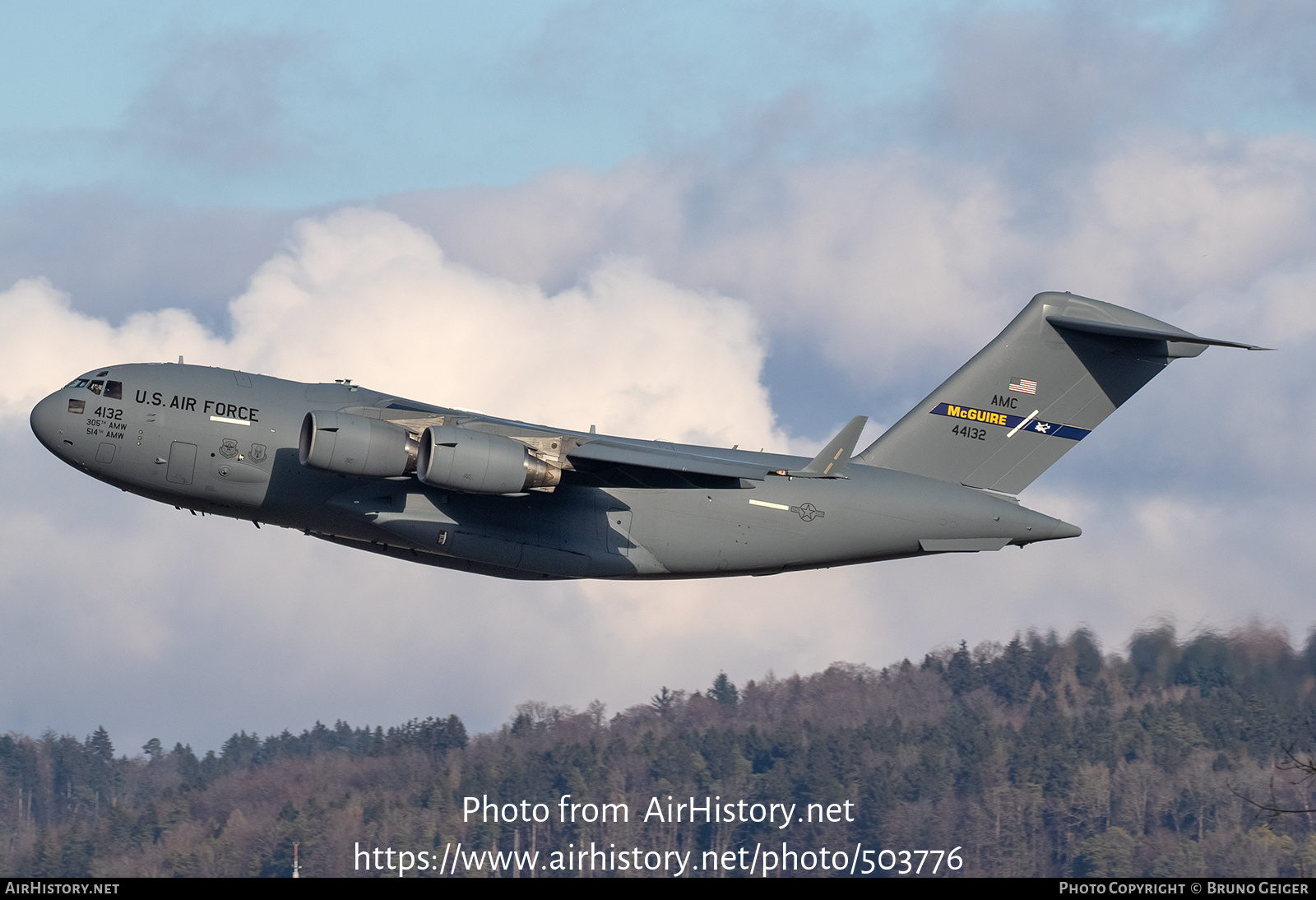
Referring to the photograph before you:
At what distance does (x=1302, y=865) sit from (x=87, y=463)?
108 feet

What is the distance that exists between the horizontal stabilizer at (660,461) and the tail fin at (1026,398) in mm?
3041

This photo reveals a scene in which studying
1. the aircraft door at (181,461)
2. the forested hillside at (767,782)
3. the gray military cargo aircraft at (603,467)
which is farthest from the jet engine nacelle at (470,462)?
the forested hillside at (767,782)

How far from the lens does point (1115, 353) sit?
20.6m

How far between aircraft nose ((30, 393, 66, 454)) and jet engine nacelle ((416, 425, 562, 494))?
156 inches

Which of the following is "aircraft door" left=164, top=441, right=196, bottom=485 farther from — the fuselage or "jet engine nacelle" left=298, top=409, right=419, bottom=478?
"jet engine nacelle" left=298, top=409, right=419, bottom=478

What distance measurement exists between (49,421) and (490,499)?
15.9 ft

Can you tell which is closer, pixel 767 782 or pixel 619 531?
pixel 619 531

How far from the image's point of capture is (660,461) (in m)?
17.7

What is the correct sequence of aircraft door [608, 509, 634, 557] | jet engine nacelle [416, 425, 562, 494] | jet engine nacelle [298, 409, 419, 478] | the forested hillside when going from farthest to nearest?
the forested hillside, aircraft door [608, 509, 634, 557], jet engine nacelle [416, 425, 562, 494], jet engine nacelle [298, 409, 419, 478]

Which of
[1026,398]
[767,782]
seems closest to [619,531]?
[1026,398]

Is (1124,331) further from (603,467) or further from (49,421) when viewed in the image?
(49,421)

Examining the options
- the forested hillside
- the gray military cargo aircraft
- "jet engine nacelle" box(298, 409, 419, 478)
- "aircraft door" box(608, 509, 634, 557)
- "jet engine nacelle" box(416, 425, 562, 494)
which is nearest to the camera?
"jet engine nacelle" box(298, 409, 419, 478)

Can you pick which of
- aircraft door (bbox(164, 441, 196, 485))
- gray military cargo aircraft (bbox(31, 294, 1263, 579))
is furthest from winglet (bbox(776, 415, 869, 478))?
aircraft door (bbox(164, 441, 196, 485))

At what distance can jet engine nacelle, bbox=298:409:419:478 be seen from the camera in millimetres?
16906
